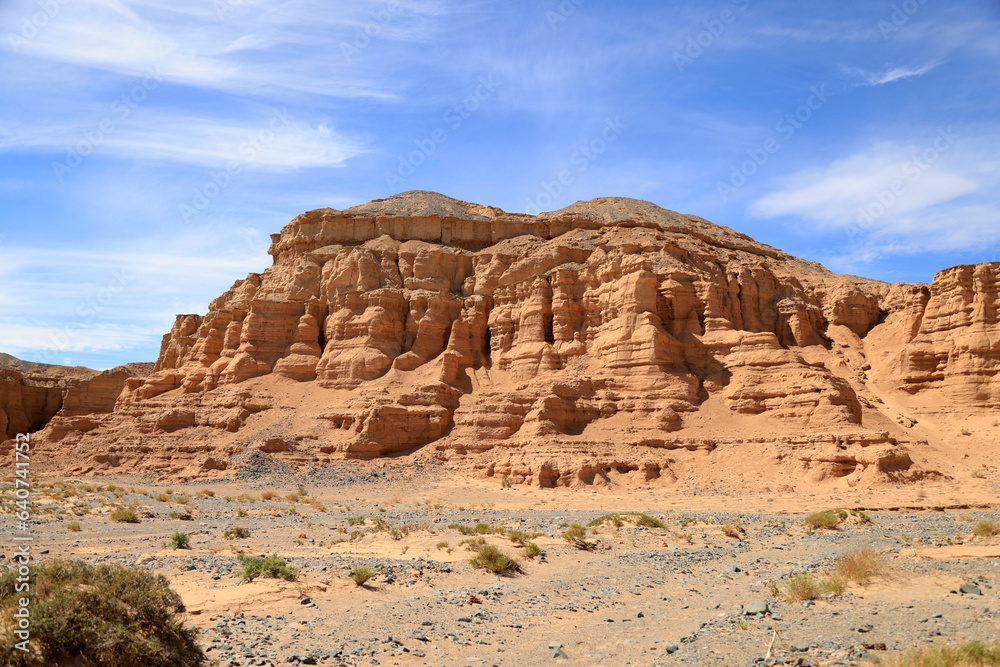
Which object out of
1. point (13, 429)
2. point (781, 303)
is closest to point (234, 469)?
point (13, 429)

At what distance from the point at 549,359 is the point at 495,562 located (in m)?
34.8

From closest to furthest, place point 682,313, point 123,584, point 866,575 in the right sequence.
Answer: point 123,584 < point 866,575 < point 682,313

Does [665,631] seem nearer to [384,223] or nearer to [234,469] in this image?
[234,469]

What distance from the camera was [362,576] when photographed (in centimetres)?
1424

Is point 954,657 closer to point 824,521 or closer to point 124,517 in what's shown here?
point 824,521

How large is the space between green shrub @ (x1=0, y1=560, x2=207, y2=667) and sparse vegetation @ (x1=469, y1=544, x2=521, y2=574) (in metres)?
8.13

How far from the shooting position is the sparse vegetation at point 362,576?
1420 centimetres

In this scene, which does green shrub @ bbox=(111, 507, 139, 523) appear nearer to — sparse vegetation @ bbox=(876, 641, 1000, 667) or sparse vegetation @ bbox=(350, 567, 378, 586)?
sparse vegetation @ bbox=(350, 567, 378, 586)

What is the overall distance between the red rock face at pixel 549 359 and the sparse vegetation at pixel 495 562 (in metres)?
22.3

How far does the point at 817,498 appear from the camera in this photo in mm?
32875

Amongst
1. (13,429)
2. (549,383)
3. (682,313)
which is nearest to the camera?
(549,383)

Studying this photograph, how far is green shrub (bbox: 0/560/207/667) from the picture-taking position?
7598mm

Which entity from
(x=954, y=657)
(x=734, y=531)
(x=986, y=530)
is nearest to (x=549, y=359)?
(x=734, y=531)

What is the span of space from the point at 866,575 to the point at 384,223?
57.9m
